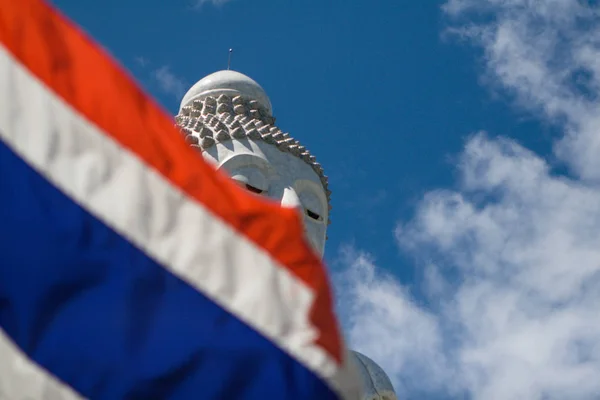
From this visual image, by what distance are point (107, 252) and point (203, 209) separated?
536 mm

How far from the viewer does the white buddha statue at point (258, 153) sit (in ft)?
34.0

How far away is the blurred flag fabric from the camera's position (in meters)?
3.74

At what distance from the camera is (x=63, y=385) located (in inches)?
146

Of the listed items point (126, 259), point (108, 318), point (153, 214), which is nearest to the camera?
point (108, 318)

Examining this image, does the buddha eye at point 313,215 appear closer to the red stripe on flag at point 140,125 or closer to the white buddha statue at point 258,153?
the white buddha statue at point 258,153

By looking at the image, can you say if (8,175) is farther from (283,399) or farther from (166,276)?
(283,399)

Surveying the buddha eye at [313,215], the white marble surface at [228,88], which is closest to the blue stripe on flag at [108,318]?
the buddha eye at [313,215]

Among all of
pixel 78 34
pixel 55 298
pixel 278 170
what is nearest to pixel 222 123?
pixel 278 170

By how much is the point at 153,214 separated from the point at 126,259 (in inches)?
10.6

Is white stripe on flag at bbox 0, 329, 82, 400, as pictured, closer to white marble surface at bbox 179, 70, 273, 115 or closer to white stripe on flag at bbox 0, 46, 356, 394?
white stripe on flag at bbox 0, 46, 356, 394

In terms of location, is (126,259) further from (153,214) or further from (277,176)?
(277,176)

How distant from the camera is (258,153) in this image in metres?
10.5

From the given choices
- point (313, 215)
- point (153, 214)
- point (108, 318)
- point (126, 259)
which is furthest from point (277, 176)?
point (108, 318)

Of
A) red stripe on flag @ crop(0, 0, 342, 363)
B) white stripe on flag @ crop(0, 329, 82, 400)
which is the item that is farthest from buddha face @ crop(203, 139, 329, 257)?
white stripe on flag @ crop(0, 329, 82, 400)
